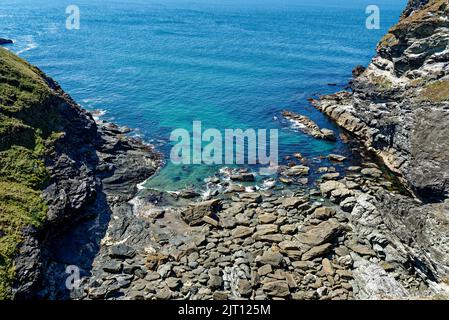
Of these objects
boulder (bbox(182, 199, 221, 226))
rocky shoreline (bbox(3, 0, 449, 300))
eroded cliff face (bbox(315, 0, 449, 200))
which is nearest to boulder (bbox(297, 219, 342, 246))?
rocky shoreline (bbox(3, 0, 449, 300))

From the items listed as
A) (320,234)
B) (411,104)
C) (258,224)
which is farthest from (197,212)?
(411,104)

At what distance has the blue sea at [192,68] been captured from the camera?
6988 cm

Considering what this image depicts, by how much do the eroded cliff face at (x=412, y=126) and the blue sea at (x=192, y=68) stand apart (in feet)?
22.4

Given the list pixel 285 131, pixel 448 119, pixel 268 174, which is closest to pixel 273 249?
pixel 268 174

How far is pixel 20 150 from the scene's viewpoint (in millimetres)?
40469

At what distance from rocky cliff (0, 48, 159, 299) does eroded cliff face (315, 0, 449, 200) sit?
115 ft

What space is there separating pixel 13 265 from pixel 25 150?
610 inches

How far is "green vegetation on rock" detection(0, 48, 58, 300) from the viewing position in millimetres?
31906

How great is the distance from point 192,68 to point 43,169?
6933cm

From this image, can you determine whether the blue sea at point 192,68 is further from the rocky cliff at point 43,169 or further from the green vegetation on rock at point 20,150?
the green vegetation on rock at point 20,150

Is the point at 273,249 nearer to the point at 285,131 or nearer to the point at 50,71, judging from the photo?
the point at 285,131

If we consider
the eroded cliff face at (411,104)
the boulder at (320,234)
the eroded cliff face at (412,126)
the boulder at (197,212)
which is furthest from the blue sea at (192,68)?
the boulder at (320,234)

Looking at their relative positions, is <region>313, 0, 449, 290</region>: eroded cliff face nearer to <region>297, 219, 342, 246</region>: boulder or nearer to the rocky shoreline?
the rocky shoreline

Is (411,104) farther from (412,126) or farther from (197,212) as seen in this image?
(197,212)
